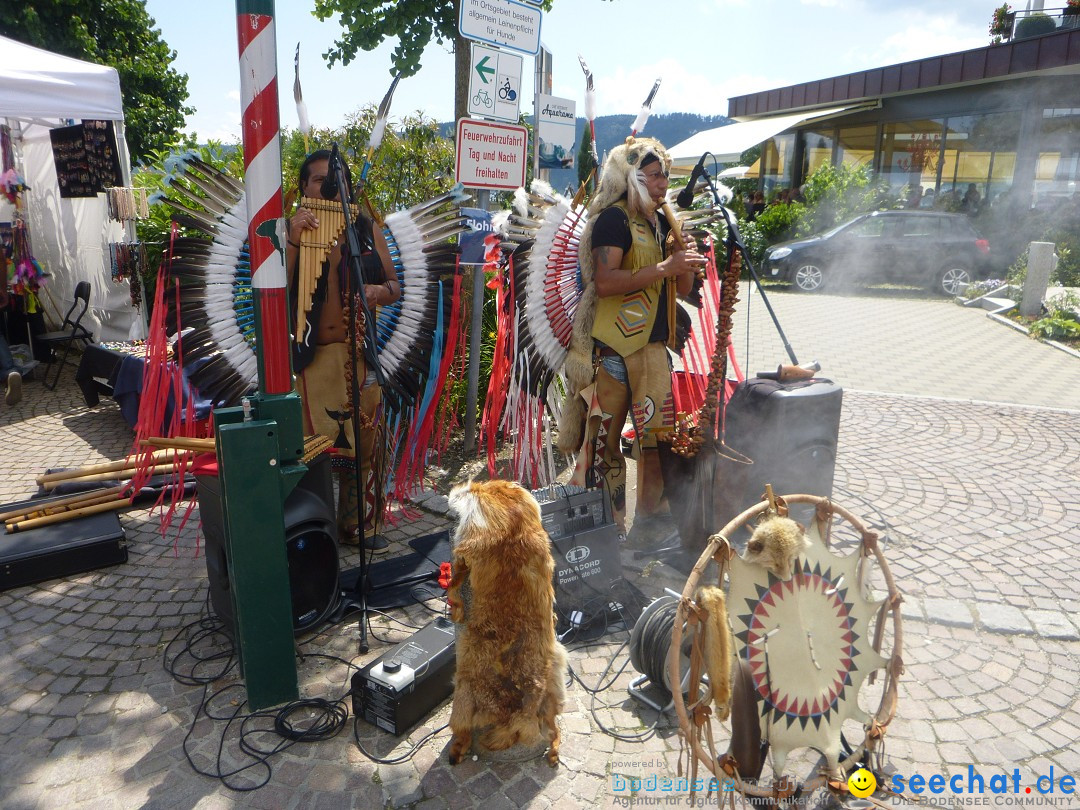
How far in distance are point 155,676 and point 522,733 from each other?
5.26 feet

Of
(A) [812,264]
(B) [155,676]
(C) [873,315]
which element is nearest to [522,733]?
(B) [155,676]

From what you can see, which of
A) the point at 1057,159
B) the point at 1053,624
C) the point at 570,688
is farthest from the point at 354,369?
the point at 1057,159

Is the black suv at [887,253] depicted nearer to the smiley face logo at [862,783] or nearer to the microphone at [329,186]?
the microphone at [329,186]

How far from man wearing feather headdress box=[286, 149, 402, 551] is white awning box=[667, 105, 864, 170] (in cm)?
1640

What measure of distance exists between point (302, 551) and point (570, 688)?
4.20ft

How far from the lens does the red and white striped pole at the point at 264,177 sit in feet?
8.40

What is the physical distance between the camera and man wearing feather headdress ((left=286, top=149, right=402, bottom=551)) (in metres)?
3.92

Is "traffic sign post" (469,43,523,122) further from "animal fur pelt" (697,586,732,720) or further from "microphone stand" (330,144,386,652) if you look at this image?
"animal fur pelt" (697,586,732,720)

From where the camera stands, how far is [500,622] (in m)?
2.55

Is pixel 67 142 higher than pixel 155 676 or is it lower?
higher

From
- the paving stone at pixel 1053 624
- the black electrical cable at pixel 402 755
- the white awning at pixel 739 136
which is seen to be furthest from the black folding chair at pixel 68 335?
the white awning at pixel 739 136

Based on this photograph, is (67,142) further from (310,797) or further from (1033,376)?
(1033,376)

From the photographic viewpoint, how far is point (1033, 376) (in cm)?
847

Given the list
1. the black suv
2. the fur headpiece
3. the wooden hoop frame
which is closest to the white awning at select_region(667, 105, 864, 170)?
the black suv
